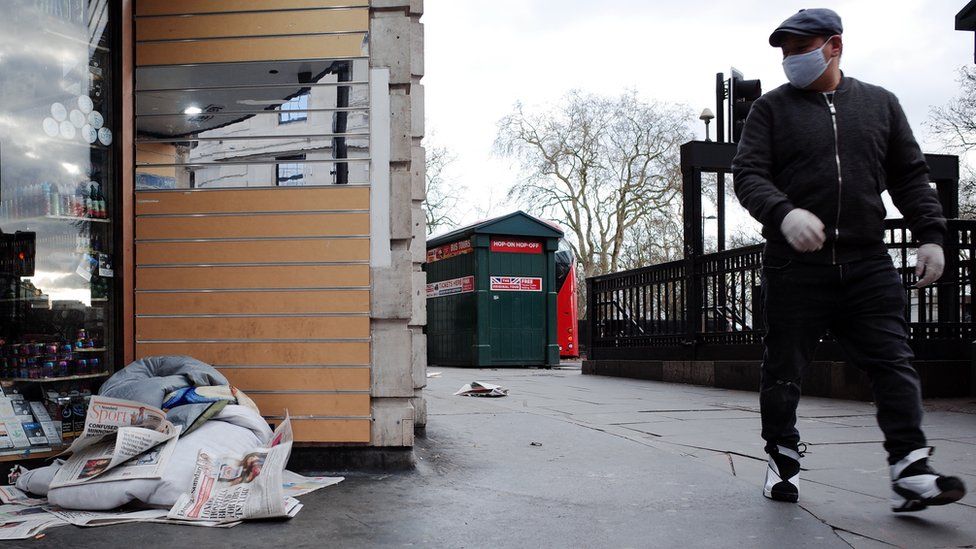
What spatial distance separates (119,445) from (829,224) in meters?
2.75

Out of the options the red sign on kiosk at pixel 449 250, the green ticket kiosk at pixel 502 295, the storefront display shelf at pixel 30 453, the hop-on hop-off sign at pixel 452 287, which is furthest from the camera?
the red sign on kiosk at pixel 449 250

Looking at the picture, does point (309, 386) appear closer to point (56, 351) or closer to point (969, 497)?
point (56, 351)

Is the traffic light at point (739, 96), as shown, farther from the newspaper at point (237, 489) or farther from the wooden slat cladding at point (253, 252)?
the newspaper at point (237, 489)

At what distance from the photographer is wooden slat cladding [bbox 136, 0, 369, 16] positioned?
12.9ft

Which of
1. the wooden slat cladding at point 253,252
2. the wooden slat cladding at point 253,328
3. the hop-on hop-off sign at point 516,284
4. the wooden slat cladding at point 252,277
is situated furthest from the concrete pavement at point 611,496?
the hop-on hop-off sign at point 516,284

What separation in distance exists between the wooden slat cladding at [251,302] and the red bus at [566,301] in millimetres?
16639

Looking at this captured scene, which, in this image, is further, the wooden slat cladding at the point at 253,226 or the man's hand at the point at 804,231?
the wooden slat cladding at the point at 253,226

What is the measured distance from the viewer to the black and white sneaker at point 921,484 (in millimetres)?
2709

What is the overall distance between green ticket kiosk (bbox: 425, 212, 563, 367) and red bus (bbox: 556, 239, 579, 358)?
450cm

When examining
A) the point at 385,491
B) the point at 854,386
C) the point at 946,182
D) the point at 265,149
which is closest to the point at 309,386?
the point at 385,491

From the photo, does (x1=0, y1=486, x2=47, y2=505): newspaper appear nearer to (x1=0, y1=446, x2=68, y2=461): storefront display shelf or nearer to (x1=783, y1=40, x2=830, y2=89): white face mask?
(x1=0, y1=446, x2=68, y2=461): storefront display shelf

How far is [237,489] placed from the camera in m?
3.03

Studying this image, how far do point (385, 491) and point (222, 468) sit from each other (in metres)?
0.69

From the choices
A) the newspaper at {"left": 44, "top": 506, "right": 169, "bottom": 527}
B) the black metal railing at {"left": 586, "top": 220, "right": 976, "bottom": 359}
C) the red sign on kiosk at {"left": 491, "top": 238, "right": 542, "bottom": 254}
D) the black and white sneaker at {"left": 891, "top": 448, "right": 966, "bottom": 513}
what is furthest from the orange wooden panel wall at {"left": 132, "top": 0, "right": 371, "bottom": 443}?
the red sign on kiosk at {"left": 491, "top": 238, "right": 542, "bottom": 254}
